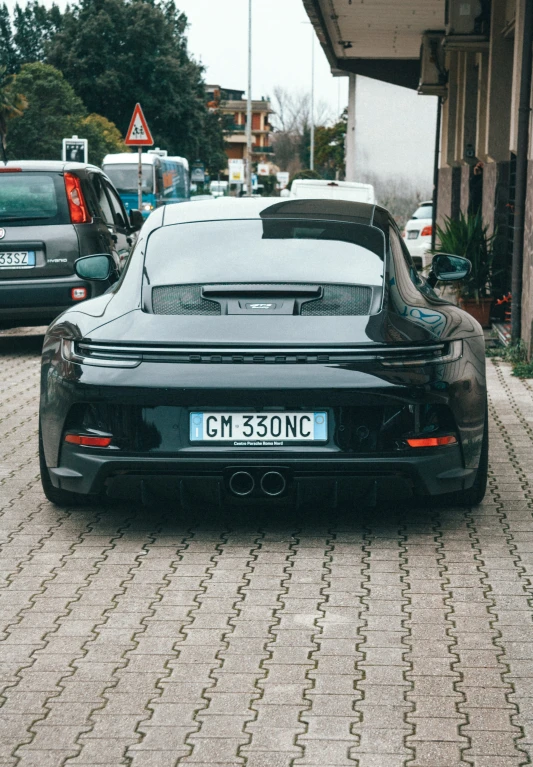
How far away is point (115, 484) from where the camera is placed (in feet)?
18.0

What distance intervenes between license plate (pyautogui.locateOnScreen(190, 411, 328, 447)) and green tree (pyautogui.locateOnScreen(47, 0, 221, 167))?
231 feet

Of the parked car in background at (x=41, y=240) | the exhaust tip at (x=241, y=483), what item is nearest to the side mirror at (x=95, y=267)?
the exhaust tip at (x=241, y=483)

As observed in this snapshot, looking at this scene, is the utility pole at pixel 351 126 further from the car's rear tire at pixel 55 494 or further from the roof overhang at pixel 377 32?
the car's rear tire at pixel 55 494

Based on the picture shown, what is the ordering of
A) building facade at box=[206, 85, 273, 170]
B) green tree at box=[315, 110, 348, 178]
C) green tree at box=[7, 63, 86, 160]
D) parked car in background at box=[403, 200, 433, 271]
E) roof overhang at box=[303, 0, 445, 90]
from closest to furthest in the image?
1. roof overhang at box=[303, 0, 445, 90]
2. parked car in background at box=[403, 200, 433, 271]
3. green tree at box=[7, 63, 86, 160]
4. green tree at box=[315, 110, 348, 178]
5. building facade at box=[206, 85, 273, 170]

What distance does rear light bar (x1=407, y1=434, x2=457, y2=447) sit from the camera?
212 inches

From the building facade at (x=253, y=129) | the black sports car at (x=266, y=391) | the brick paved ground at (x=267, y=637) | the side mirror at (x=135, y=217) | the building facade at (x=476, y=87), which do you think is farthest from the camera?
the building facade at (x=253, y=129)

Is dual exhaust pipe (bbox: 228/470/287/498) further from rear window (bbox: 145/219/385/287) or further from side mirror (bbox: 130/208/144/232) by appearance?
side mirror (bbox: 130/208/144/232)

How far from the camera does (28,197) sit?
40.7ft

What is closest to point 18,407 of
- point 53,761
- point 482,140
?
point 53,761

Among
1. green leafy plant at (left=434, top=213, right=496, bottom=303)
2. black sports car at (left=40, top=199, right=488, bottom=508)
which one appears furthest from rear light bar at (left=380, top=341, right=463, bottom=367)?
green leafy plant at (left=434, top=213, right=496, bottom=303)

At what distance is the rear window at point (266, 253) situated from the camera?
570 centimetres

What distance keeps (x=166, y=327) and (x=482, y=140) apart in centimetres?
1212

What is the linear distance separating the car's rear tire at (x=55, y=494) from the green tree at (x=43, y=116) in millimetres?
61701

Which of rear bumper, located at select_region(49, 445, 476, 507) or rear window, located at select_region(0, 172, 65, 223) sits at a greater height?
rear window, located at select_region(0, 172, 65, 223)
